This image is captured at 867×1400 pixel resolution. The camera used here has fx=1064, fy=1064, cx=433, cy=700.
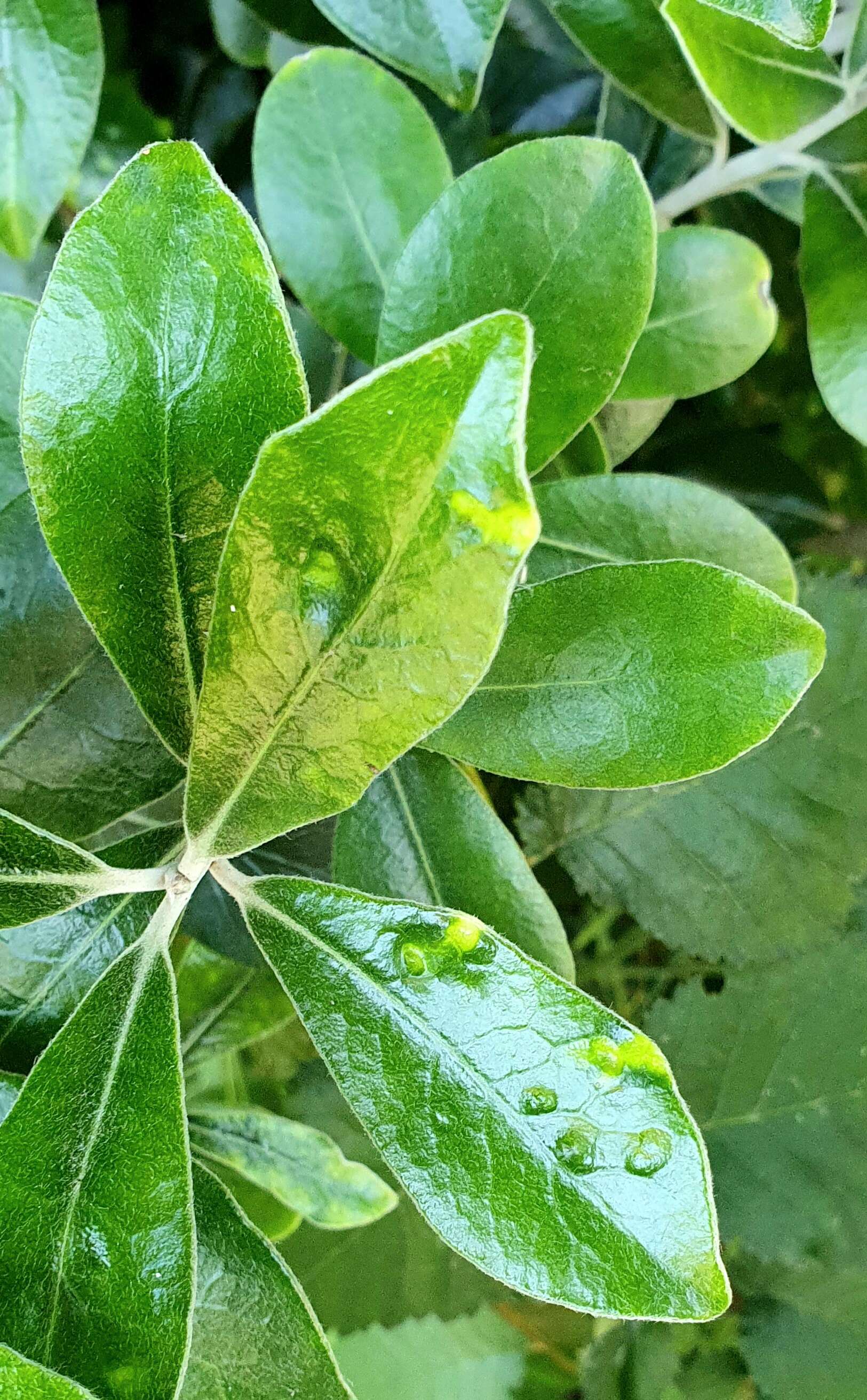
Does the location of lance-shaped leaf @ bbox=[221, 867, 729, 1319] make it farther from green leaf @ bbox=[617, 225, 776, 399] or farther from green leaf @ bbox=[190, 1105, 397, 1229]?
green leaf @ bbox=[617, 225, 776, 399]

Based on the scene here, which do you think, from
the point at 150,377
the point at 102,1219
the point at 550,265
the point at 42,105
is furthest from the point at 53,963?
the point at 42,105

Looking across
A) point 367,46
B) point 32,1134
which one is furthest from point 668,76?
point 32,1134

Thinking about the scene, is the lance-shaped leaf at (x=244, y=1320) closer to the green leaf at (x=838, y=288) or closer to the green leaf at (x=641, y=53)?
the green leaf at (x=838, y=288)

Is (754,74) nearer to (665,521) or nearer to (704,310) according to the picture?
(704,310)

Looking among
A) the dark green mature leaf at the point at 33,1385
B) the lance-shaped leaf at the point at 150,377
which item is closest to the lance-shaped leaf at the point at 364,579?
the lance-shaped leaf at the point at 150,377

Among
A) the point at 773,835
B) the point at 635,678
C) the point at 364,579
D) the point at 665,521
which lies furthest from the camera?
the point at 773,835

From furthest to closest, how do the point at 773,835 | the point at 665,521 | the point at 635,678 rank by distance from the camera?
1. the point at 773,835
2. the point at 665,521
3. the point at 635,678
